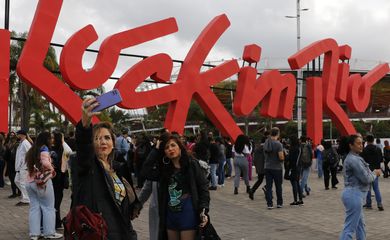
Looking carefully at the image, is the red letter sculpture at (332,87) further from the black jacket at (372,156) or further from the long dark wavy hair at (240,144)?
the black jacket at (372,156)

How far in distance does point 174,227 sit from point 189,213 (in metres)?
0.18

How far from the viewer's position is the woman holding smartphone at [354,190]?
548cm

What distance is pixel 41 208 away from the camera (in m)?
6.63

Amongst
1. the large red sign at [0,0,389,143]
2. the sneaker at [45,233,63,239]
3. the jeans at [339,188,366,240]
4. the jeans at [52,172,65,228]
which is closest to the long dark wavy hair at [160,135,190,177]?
the jeans at [339,188,366,240]

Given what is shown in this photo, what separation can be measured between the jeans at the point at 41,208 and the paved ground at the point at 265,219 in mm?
365

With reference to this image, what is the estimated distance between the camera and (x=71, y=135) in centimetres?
1273

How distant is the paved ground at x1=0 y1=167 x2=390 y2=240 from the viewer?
705 centimetres

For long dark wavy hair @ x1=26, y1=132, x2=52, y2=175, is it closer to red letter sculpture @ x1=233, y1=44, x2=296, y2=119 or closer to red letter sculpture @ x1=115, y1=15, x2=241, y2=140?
red letter sculpture @ x1=115, y1=15, x2=241, y2=140

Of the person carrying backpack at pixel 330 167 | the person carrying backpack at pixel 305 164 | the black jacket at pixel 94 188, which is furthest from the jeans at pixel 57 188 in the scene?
the person carrying backpack at pixel 330 167

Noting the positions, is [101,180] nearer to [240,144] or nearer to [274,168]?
[274,168]

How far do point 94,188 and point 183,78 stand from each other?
984 cm

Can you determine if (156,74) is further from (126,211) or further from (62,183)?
(126,211)

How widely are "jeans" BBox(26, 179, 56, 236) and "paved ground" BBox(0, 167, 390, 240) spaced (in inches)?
14.4

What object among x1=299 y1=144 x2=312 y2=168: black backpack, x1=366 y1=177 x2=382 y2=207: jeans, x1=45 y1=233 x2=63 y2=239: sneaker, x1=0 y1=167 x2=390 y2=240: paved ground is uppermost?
x1=299 y1=144 x2=312 y2=168: black backpack
